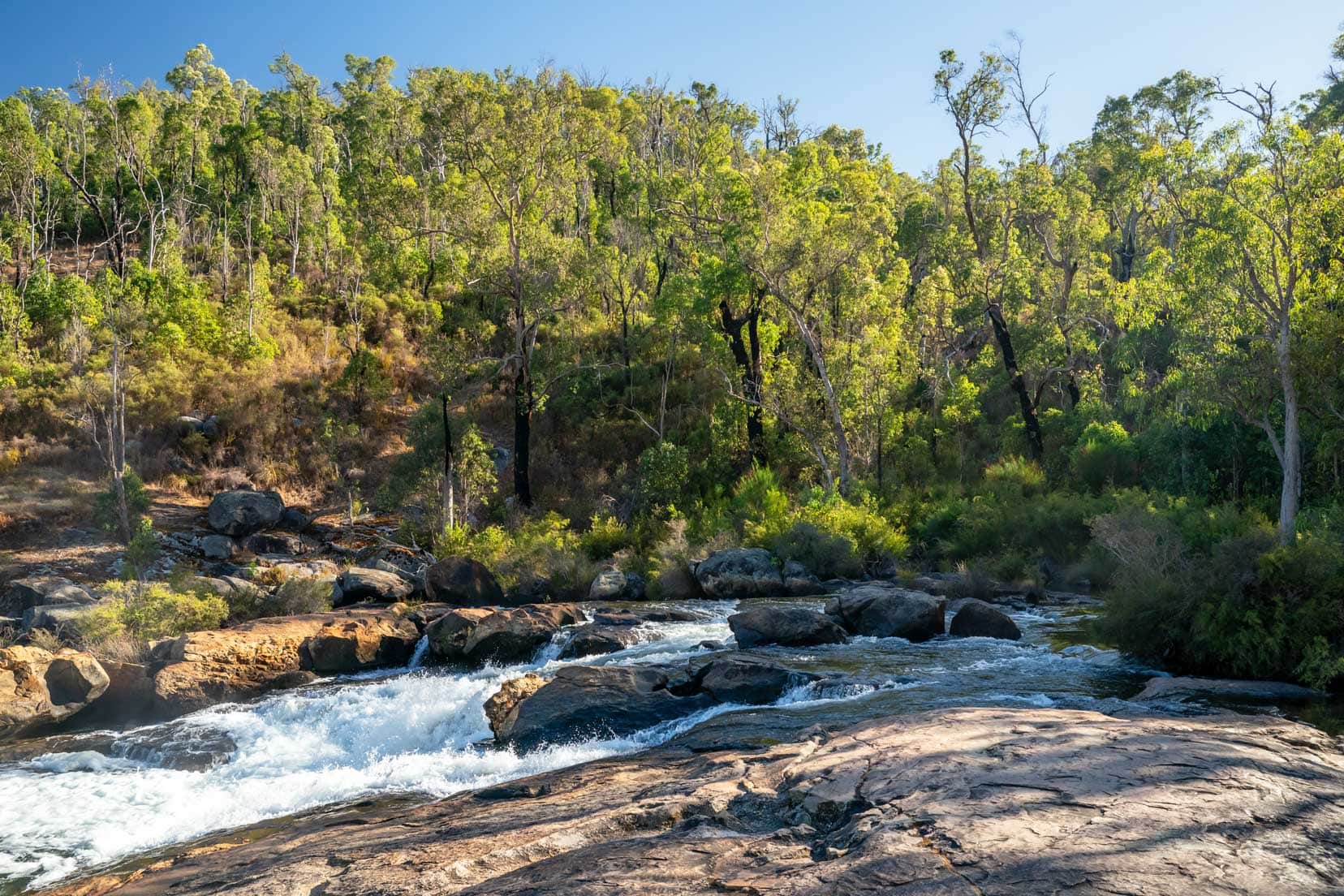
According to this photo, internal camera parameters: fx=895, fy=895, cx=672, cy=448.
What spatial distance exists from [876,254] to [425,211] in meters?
16.1

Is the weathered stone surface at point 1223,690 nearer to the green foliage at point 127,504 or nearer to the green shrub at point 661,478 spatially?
the green shrub at point 661,478

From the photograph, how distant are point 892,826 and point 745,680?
6529 millimetres

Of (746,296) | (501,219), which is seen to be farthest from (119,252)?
(746,296)

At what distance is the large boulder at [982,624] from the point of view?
15.9m

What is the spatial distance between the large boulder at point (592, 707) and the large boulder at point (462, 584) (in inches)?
443

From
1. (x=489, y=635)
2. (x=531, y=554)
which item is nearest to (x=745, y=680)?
(x=489, y=635)

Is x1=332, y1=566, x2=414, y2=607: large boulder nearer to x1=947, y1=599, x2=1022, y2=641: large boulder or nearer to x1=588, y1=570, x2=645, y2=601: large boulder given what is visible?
x1=588, y1=570, x2=645, y2=601: large boulder

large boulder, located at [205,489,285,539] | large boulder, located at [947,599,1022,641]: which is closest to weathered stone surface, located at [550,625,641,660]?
large boulder, located at [947,599,1022,641]

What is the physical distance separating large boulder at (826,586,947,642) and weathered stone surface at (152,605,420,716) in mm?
8538

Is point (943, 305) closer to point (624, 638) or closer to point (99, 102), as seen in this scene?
point (624, 638)

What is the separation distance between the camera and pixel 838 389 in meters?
30.0

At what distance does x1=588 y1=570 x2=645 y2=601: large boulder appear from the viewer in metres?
23.5

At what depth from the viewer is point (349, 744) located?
1177cm

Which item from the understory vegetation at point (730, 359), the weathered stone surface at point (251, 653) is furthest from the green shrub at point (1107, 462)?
the weathered stone surface at point (251, 653)
